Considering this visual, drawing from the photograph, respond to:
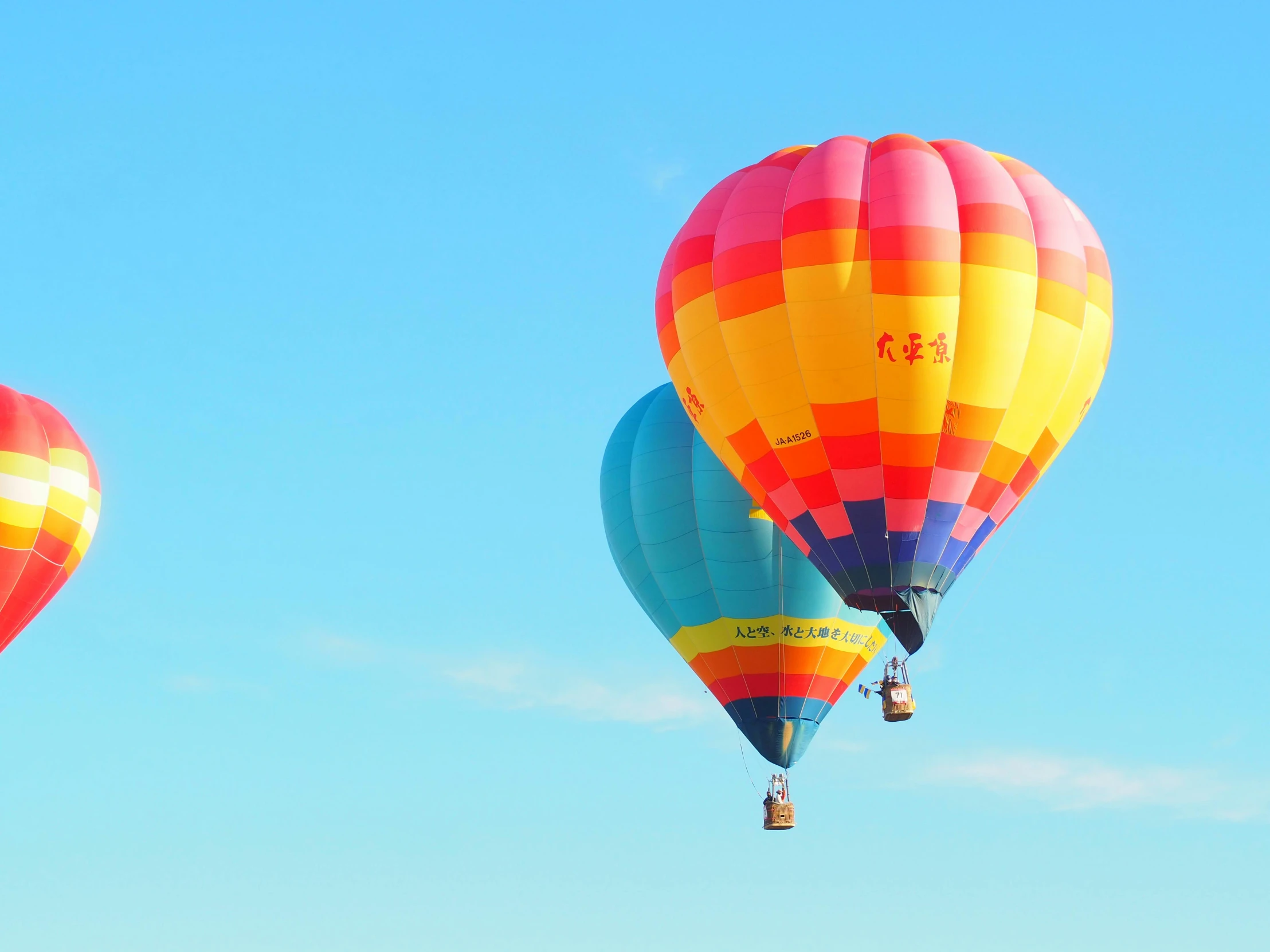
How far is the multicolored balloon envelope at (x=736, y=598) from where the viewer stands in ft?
105

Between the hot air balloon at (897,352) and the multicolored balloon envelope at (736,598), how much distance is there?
12.2 feet

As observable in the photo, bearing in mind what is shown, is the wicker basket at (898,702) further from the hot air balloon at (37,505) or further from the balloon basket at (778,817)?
the hot air balloon at (37,505)

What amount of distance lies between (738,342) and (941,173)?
3.44m

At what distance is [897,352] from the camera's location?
26875mm

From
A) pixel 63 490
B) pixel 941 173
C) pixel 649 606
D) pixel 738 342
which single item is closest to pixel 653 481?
pixel 649 606

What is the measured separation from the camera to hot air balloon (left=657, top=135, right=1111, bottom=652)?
26938mm

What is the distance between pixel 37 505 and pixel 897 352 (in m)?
15.1

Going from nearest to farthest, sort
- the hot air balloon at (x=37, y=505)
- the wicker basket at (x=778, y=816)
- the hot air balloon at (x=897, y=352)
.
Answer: the hot air balloon at (x=897, y=352), the wicker basket at (x=778, y=816), the hot air balloon at (x=37, y=505)

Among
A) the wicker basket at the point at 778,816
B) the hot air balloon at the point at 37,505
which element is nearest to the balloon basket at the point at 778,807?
the wicker basket at the point at 778,816

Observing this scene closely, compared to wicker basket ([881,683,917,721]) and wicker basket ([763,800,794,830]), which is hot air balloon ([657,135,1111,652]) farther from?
wicker basket ([763,800,794,830])

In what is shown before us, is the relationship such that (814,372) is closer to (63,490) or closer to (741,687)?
(741,687)

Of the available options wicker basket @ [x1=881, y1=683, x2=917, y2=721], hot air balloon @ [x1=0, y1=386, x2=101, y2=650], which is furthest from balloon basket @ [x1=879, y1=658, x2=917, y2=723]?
→ hot air balloon @ [x1=0, y1=386, x2=101, y2=650]

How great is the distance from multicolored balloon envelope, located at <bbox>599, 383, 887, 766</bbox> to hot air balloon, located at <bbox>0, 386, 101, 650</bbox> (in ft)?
30.8

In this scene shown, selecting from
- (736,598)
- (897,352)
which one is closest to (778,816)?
(736,598)
